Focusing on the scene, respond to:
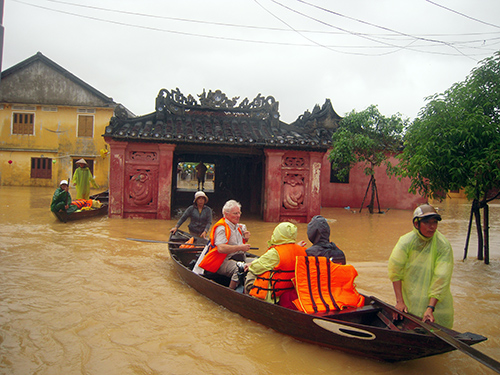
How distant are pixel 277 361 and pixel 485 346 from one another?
2.50 meters

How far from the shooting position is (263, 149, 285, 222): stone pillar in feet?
42.1

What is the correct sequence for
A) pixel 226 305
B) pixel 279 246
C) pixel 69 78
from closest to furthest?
pixel 279 246
pixel 226 305
pixel 69 78

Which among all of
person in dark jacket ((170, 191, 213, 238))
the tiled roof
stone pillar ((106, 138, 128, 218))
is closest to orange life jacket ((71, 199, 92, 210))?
stone pillar ((106, 138, 128, 218))

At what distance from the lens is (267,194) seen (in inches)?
511

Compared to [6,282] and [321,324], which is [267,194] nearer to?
[6,282]

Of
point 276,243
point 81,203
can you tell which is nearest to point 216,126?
point 81,203

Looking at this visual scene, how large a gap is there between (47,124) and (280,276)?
25.8 meters

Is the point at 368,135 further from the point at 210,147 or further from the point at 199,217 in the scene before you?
the point at 199,217

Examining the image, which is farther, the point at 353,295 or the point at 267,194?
the point at 267,194

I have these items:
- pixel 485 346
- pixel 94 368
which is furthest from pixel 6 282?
pixel 485 346

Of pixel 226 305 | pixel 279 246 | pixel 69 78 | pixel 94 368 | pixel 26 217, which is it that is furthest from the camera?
pixel 69 78

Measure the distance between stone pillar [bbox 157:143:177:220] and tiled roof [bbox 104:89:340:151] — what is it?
1.22 feet

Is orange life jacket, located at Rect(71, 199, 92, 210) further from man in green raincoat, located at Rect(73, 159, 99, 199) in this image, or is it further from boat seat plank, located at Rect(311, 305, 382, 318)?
boat seat plank, located at Rect(311, 305, 382, 318)

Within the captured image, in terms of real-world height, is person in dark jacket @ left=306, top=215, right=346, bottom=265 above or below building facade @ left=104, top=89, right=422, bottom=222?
below
